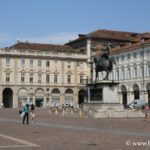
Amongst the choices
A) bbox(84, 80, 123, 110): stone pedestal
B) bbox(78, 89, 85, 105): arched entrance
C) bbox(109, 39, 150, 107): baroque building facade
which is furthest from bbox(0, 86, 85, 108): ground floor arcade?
bbox(84, 80, 123, 110): stone pedestal

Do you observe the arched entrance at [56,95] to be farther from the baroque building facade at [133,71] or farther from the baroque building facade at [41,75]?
the baroque building facade at [133,71]

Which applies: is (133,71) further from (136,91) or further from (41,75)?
(41,75)

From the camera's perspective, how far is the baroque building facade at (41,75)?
90562 millimetres

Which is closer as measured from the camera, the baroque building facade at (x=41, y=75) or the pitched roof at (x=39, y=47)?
the baroque building facade at (x=41, y=75)

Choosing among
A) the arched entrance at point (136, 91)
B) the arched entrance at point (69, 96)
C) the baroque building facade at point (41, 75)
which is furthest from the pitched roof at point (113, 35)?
the arched entrance at point (136, 91)

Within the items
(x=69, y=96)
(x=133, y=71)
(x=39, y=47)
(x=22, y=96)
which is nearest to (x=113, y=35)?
(x=39, y=47)

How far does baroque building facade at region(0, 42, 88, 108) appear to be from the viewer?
297 ft

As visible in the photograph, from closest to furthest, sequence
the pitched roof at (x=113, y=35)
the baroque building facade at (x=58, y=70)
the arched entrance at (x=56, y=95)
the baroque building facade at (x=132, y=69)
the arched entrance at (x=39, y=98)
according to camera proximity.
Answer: the baroque building facade at (x=132, y=69)
the baroque building facade at (x=58, y=70)
the arched entrance at (x=39, y=98)
the arched entrance at (x=56, y=95)
the pitched roof at (x=113, y=35)

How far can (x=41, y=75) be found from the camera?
310ft

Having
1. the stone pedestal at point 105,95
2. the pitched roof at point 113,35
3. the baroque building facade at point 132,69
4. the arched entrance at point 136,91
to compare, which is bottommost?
the stone pedestal at point 105,95

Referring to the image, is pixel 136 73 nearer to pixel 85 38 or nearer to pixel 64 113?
pixel 85 38

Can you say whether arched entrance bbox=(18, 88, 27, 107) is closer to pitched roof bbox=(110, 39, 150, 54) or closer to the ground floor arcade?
the ground floor arcade

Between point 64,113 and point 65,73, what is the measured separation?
5004 cm

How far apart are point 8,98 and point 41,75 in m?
8.92
